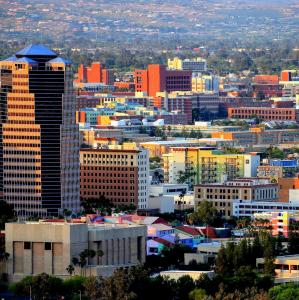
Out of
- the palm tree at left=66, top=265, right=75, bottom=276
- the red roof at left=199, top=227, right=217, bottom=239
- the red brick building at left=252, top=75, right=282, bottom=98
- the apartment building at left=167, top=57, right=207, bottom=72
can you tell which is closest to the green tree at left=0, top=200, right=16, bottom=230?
the red roof at left=199, top=227, right=217, bottom=239

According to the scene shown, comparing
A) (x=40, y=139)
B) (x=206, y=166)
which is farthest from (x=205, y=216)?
(x=206, y=166)

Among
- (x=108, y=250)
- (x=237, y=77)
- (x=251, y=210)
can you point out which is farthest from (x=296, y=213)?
(x=237, y=77)

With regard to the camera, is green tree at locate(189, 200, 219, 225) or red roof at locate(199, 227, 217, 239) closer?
red roof at locate(199, 227, 217, 239)

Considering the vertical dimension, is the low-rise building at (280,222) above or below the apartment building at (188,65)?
below

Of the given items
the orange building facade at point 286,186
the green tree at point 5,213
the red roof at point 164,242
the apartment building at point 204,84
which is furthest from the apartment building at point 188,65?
the red roof at point 164,242

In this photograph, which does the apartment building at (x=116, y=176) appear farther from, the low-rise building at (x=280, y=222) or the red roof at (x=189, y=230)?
the red roof at (x=189, y=230)

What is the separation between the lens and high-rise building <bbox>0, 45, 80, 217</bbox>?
8988 centimetres

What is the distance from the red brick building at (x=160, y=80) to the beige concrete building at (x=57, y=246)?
8995 centimetres

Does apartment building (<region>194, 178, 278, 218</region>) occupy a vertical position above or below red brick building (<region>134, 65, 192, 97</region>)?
below

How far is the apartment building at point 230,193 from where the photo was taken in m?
94.4

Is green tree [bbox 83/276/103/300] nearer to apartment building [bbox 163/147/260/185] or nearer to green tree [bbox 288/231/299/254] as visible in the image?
green tree [bbox 288/231/299/254]

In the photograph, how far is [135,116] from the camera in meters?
141

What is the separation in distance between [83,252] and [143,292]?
456 centimetres

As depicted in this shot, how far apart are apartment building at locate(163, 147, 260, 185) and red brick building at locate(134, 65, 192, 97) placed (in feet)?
173
